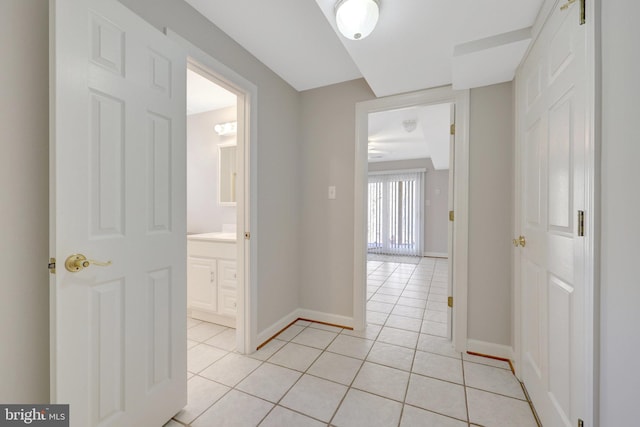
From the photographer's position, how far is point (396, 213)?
6875 mm

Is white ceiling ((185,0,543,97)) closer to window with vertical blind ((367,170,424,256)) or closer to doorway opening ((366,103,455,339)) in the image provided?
doorway opening ((366,103,455,339))

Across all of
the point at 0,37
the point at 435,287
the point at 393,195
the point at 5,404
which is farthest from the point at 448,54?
the point at 393,195

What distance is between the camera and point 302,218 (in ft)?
8.75

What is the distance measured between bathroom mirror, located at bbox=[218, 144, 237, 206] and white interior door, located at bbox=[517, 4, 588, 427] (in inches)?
106

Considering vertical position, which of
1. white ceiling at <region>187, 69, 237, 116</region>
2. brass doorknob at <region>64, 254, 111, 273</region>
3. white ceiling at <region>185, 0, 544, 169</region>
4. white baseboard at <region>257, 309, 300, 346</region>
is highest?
white ceiling at <region>187, 69, 237, 116</region>

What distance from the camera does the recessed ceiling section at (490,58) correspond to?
1475 mm

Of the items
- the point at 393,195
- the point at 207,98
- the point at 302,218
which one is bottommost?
the point at 302,218

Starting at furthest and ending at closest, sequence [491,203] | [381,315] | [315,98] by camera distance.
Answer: [381,315], [315,98], [491,203]

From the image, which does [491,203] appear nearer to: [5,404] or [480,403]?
[480,403]

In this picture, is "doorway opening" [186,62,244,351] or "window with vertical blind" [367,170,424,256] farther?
"window with vertical blind" [367,170,424,256]

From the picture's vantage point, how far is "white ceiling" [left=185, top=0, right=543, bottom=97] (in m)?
1.34

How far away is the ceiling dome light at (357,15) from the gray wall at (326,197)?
1080 mm

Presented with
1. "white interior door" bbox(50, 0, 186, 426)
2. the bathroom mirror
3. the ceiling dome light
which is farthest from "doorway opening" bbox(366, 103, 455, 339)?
"white interior door" bbox(50, 0, 186, 426)

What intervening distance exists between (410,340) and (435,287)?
1857mm
